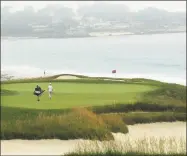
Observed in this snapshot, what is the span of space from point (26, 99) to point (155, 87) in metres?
7.77

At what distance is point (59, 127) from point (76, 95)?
17.3 ft

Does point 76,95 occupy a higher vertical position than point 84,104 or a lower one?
higher

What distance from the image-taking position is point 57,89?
2520cm

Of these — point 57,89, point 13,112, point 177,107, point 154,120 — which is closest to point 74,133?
point 13,112

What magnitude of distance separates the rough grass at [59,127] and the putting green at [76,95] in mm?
1824

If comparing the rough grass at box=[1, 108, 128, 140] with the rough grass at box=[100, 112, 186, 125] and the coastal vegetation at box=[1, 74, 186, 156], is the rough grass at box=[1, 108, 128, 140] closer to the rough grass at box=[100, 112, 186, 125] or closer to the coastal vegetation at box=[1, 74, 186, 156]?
the coastal vegetation at box=[1, 74, 186, 156]

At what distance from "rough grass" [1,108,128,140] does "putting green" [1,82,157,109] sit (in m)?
1.82

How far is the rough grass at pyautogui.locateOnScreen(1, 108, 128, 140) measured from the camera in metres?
17.0

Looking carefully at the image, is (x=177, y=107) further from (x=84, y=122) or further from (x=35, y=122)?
(x=35, y=122)

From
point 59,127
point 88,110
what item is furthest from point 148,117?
point 59,127

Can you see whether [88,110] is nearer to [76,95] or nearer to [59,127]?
[59,127]

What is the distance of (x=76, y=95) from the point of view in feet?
73.7

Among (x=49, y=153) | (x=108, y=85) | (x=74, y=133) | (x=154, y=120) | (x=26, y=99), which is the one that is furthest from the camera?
(x=108, y=85)

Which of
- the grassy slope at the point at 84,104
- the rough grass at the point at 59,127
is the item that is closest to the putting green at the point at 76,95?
the grassy slope at the point at 84,104
